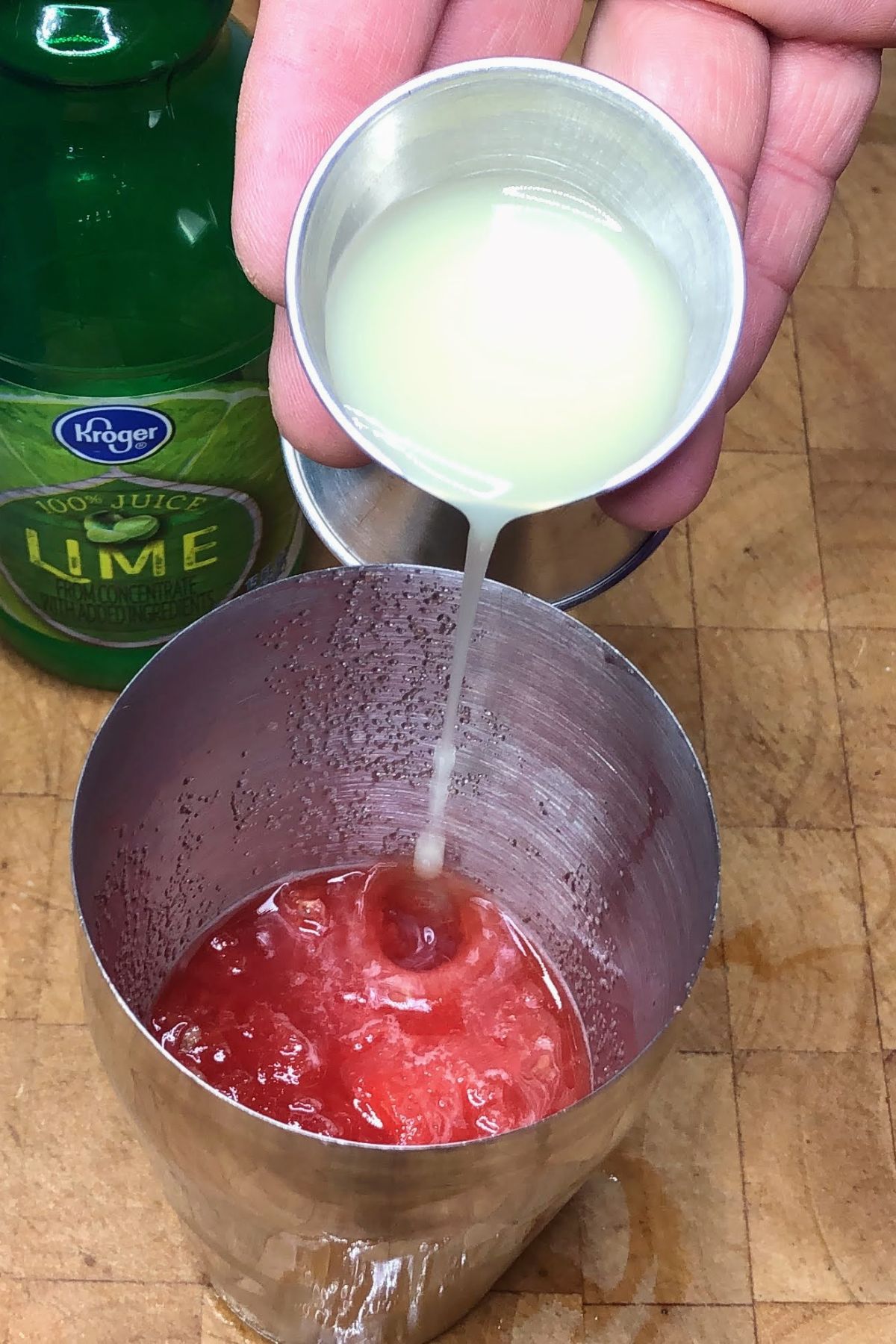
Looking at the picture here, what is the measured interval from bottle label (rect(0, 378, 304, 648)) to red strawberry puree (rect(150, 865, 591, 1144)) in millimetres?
145

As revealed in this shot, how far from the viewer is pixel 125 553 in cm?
66

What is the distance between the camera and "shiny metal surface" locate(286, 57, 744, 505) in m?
0.45

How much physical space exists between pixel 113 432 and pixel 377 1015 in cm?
26

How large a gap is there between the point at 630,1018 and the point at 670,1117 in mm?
77

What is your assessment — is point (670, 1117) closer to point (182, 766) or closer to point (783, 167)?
point (182, 766)

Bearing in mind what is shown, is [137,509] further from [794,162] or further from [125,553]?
[794,162]

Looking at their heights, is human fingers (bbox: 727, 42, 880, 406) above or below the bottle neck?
below

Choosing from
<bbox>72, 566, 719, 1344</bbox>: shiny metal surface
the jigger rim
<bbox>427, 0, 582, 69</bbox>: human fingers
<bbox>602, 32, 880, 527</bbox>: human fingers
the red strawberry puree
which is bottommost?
the red strawberry puree

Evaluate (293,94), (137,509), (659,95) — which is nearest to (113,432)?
(137,509)

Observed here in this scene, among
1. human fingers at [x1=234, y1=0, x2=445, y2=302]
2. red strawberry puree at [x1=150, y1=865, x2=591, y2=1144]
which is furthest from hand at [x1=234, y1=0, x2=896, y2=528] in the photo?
red strawberry puree at [x1=150, y1=865, x2=591, y2=1144]

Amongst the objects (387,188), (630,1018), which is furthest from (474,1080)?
(387,188)

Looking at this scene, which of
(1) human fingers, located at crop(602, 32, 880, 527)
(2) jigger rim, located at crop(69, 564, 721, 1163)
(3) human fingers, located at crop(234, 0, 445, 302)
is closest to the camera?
(2) jigger rim, located at crop(69, 564, 721, 1163)

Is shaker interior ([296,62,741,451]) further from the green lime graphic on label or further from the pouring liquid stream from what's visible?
the green lime graphic on label

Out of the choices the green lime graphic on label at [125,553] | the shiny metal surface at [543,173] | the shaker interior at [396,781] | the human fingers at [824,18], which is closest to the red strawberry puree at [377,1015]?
the shaker interior at [396,781]
